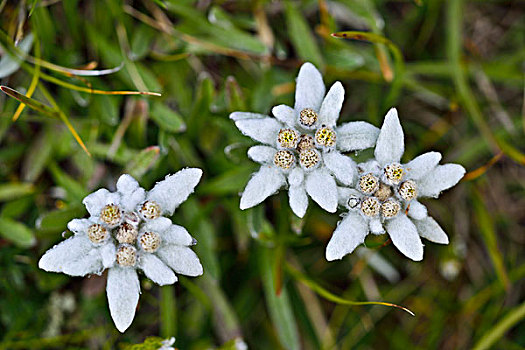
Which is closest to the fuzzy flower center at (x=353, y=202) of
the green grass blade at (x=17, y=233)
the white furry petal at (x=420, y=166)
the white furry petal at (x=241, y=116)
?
the white furry petal at (x=420, y=166)

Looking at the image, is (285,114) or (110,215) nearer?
(110,215)

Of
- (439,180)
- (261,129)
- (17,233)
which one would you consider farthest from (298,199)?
(17,233)

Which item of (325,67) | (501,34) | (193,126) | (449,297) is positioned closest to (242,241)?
(193,126)

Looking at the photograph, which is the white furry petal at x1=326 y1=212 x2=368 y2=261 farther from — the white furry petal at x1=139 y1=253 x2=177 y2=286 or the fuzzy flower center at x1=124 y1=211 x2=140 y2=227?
the fuzzy flower center at x1=124 y1=211 x2=140 y2=227

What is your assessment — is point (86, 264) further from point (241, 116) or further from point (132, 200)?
point (241, 116)

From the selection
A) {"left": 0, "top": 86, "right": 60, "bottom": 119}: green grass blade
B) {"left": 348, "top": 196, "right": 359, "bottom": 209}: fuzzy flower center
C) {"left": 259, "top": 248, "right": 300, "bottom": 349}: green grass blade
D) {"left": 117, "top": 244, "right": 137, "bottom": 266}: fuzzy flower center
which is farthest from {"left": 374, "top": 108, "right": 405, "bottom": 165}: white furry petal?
{"left": 0, "top": 86, "right": 60, "bottom": 119}: green grass blade

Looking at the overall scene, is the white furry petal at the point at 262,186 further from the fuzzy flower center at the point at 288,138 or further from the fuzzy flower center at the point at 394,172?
the fuzzy flower center at the point at 394,172
